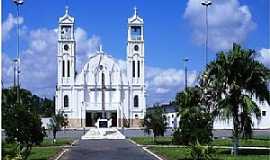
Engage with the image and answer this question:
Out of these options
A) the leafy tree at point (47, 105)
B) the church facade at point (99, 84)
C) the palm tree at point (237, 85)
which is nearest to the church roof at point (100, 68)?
the church facade at point (99, 84)

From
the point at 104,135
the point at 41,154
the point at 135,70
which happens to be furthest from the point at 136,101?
the point at 41,154

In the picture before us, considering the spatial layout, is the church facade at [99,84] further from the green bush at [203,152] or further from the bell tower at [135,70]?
the green bush at [203,152]

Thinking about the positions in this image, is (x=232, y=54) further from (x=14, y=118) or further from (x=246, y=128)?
(x=14, y=118)

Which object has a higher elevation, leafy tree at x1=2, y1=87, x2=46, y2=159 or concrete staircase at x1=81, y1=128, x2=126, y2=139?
leafy tree at x1=2, y1=87, x2=46, y2=159

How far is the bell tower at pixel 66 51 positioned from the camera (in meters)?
119

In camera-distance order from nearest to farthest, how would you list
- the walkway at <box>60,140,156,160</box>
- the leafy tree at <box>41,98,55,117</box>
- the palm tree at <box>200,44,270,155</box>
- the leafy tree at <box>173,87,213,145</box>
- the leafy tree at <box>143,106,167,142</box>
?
the leafy tree at <box>173,87,213,145</box> → the walkway at <box>60,140,156,160</box> → the palm tree at <box>200,44,270,155</box> → the leafy tree at <box>143,106,167,142</box> → the leafy tree at <box>41,98,55,117</box>

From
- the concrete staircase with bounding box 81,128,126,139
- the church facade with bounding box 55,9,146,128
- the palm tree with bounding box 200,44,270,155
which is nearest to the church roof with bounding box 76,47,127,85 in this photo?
the church facade with bounding box 55,9,146,128

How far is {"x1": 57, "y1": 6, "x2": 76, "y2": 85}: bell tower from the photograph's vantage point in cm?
11888

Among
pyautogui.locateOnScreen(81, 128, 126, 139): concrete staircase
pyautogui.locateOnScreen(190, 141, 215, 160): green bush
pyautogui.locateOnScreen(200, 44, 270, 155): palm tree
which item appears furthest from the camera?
pyautogui.locateOnScreen(81, 128, 126, 139): concrete staircase

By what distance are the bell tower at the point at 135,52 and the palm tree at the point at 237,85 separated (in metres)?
86.8

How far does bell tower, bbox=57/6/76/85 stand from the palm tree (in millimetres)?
88534

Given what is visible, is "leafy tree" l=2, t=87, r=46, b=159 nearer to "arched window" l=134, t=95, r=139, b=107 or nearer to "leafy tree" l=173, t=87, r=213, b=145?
"leafy tree" l=173, t=87, r=213, b=145

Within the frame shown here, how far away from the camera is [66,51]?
11881 cm

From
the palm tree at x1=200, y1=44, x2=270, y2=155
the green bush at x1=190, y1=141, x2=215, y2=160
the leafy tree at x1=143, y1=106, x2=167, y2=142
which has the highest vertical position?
the palm tree at x1=200, y1=44, x2=270, y2=155
